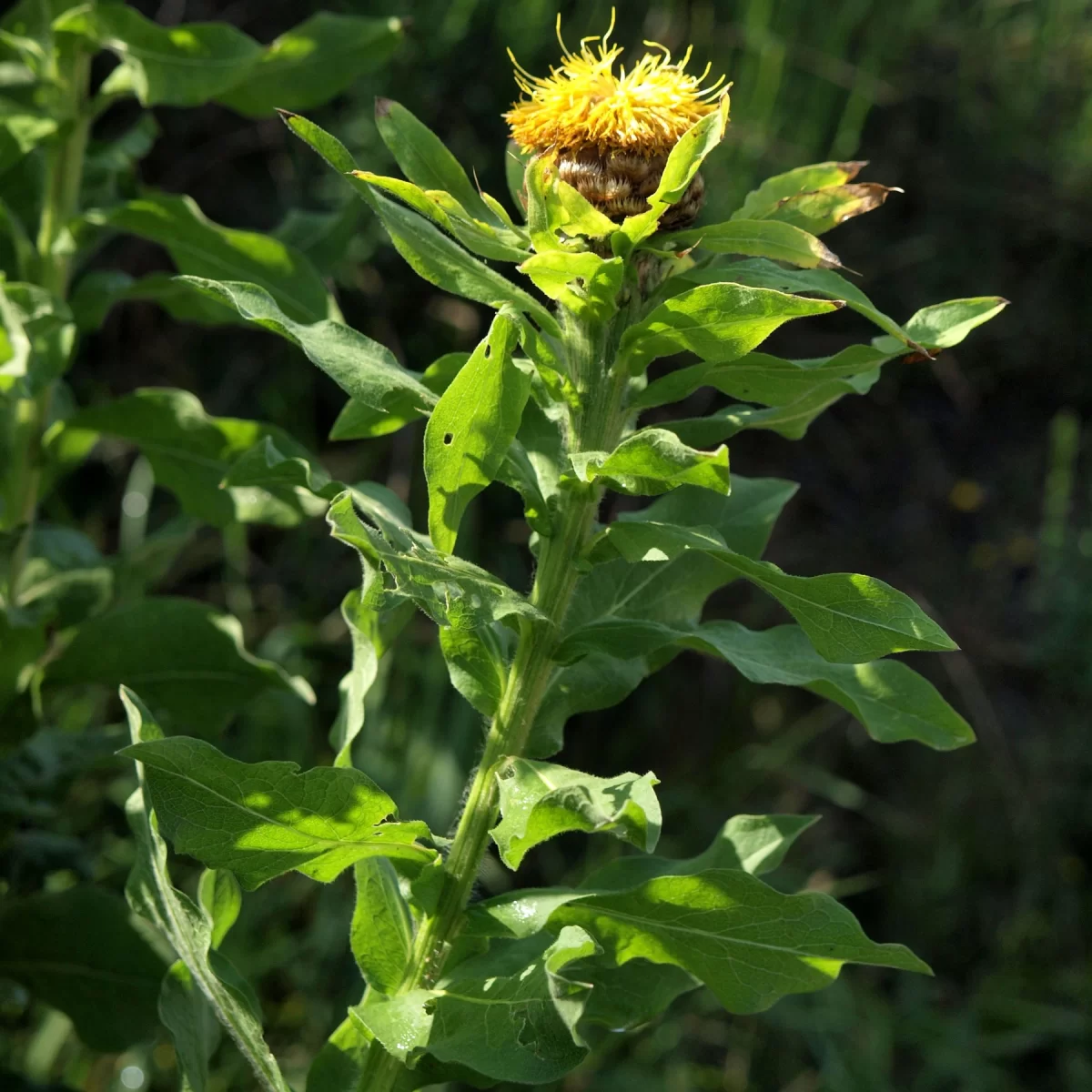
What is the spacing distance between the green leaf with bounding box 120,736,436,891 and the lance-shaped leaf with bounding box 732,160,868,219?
533 mm

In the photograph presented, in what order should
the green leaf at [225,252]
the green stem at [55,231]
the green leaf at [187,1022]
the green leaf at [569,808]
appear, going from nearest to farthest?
the green leaf at [569,808] < the green leaf at [187,1022] < the green leaf at [225,252] < the green stem at [55,231]

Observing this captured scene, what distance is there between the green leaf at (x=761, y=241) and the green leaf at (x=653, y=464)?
0.16 meters

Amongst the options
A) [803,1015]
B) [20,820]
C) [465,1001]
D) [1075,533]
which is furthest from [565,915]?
[1075,533]

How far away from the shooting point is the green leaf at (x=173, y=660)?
147cm

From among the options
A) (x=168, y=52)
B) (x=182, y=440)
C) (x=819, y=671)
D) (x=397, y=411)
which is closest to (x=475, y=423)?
(x=397, y=411)

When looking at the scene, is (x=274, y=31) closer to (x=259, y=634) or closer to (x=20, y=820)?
(x=259, y=634)

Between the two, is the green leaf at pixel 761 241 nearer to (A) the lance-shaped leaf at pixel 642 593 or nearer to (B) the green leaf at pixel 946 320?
(B) the green leaf at pixel 946 320

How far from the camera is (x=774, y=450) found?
3.38 metres

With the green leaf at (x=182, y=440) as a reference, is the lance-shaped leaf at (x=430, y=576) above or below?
above

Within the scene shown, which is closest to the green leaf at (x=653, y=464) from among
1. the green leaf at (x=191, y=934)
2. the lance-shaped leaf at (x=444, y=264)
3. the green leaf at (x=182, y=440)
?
the lance-shaped leaf at (x=444, y=264)

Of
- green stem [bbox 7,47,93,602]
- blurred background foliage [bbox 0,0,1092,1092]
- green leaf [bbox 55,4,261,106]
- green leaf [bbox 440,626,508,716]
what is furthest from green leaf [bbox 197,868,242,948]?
blurred background foliage [bbox 0,0,1092,1092]

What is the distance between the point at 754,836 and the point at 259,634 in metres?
2.03

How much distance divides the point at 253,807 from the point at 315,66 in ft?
3.25

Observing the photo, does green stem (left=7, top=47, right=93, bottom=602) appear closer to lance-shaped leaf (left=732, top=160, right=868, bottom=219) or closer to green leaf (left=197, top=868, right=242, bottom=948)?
green leaf (left=197, top=868, right=242, bottom=948)
